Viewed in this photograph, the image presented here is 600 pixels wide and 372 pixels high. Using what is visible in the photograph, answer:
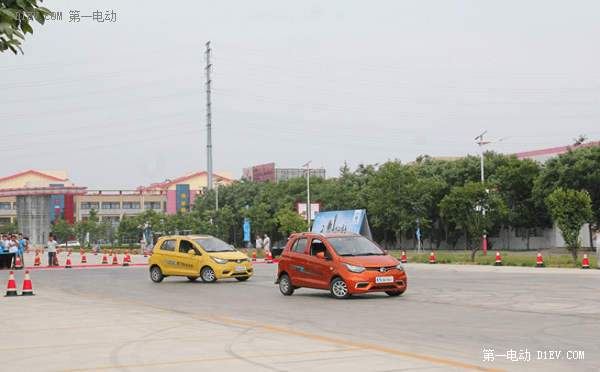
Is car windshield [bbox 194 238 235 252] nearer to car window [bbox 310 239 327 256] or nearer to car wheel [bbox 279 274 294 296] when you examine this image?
car wheel [bbox 279 274 294 296]

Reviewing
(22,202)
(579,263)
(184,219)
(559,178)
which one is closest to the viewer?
(579,263)

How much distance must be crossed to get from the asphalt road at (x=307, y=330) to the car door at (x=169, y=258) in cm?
439

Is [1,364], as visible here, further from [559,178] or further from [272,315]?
[559,178]

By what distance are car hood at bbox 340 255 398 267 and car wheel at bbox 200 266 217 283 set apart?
8.08 m

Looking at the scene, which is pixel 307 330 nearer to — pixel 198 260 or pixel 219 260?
pixel 219 260

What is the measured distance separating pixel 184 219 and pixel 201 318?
235ft

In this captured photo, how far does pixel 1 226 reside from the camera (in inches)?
5625

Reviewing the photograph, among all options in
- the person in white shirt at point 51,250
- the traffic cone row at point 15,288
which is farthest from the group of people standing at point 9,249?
the traffic cone row at point 15,288

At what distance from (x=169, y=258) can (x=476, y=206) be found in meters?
17.1

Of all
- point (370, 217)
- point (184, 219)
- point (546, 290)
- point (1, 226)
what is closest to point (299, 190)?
point (370, 217)

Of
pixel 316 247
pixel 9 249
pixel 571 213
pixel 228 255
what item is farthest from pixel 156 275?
pixel 571 213

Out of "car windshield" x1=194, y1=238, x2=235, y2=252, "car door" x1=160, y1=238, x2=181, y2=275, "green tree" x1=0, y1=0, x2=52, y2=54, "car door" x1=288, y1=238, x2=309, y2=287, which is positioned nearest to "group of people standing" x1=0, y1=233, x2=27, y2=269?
"car door" x1=160, y1=238, x2=181, y2=275

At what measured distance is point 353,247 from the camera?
60.1 feet

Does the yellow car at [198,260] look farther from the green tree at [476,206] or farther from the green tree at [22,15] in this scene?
the green tree at [22,15]
